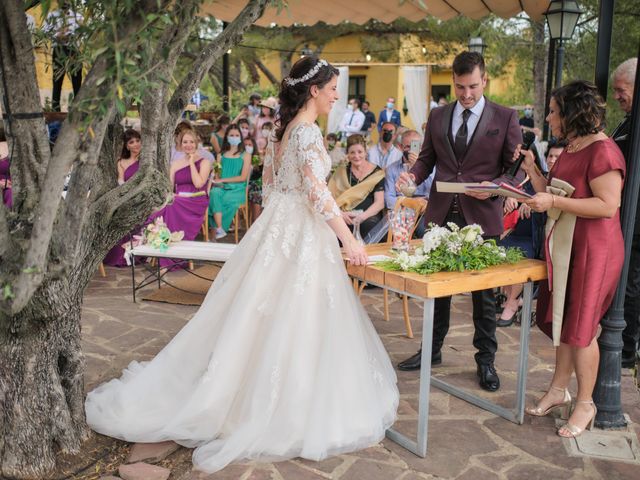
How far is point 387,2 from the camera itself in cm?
736

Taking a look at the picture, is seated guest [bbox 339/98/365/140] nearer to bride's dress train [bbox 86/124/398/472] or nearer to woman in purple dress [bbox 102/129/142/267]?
woman in purple dress [bbox 102/129/142/267]

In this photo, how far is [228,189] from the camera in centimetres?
878

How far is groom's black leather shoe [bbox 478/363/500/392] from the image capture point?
4246 millimetres

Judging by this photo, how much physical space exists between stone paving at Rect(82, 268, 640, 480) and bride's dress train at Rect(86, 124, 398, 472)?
93mm

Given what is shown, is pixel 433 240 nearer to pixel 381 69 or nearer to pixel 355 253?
pixel 355 253

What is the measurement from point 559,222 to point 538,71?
41.6ft

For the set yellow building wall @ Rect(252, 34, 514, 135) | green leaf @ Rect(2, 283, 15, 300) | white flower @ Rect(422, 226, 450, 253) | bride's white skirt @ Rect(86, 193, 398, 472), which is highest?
yellow building wall @ Rect(252, 34, 514, 135)

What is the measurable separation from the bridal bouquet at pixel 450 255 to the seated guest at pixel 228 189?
5383 millimetres

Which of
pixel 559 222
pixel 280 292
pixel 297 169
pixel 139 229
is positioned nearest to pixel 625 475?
pixel 559 222

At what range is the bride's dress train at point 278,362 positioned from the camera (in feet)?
10.8

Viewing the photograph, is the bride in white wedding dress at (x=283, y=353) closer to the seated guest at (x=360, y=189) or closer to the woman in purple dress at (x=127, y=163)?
the seated guest at (x=360, y=189)

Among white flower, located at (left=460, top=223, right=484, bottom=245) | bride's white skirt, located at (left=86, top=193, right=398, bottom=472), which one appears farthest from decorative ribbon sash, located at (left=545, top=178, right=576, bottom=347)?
bride's white skirt, located at (left=86, top=193, right=398, bottom=472)

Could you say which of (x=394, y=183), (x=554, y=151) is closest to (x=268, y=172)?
(x=554, y=151)

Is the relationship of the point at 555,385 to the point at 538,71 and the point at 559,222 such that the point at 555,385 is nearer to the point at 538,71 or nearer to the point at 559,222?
the point at 559,222
